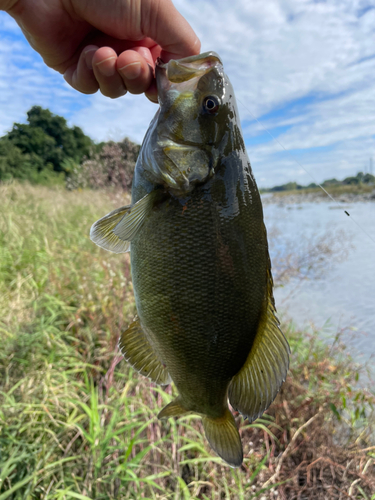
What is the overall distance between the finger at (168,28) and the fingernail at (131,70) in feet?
1.23

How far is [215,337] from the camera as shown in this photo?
1116 mm

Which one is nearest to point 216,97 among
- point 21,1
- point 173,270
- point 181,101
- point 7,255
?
point 181,101

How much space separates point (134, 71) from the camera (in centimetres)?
148

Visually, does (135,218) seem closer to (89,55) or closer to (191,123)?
(191,123)

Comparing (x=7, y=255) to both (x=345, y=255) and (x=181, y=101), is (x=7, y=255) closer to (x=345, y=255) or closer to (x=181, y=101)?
(x=181, y=101)

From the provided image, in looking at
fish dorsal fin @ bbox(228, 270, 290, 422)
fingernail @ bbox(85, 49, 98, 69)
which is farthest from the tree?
fish dorsal fin @ bbox(228, 270, 290, 422)

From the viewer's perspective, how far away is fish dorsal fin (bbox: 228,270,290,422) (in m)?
1.13

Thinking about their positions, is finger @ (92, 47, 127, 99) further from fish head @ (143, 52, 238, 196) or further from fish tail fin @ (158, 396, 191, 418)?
fish tail fin @ (158, 396, 191, 418)

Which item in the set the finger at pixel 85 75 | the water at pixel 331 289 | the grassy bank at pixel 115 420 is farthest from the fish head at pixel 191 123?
the water at pixel 331 289

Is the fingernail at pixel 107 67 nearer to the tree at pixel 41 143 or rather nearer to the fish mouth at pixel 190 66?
the fish mouth at pixel 190 66

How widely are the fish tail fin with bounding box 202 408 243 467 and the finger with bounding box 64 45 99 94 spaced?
1780 mm

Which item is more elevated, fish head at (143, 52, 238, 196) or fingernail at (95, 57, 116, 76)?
fingernail at (95, 57, 116, 76)

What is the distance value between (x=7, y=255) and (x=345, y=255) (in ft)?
18.0

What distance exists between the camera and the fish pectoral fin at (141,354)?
130 cm
